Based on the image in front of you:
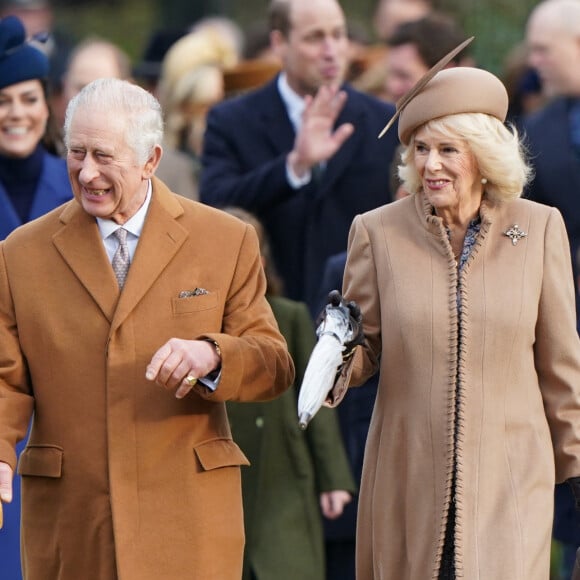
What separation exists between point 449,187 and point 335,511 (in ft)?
6.17

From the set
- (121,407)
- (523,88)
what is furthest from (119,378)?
(523,88)

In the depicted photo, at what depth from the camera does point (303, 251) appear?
28.1 ft

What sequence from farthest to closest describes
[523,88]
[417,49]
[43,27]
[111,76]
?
[43,27] → [111,76] → [523,88] → [417,49]

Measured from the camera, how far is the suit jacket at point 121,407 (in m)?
5.72

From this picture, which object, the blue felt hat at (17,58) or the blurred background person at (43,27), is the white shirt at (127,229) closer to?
the blue felt hat at (17,58)

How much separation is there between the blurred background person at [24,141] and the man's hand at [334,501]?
5.28ft

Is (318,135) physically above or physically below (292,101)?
below

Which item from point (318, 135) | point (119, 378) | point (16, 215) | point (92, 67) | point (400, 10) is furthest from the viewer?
point (400, 10)

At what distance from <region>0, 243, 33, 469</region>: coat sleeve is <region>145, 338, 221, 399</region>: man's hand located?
19.4 inches

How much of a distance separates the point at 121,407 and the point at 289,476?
171 centimetres

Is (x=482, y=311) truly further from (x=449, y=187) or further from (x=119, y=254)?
(x=119, y=254)

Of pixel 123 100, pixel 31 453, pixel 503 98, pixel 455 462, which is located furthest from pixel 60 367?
pixel 503 98

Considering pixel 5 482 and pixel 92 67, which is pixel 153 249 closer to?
pixel 5 482

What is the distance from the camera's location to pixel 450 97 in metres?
5.86
